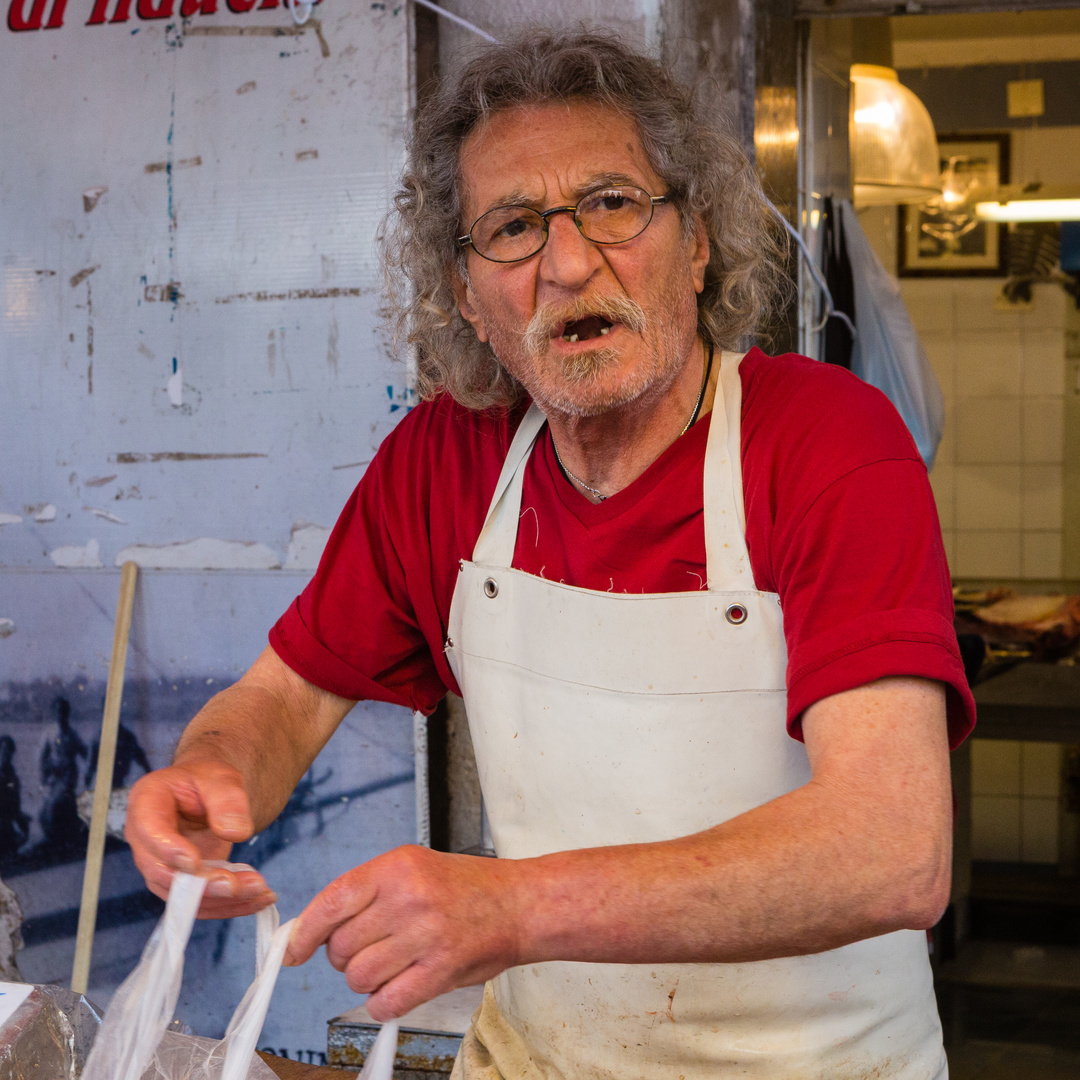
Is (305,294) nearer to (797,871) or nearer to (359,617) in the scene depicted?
(359,617)

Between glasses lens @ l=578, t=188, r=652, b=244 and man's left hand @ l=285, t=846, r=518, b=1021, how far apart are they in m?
0.88

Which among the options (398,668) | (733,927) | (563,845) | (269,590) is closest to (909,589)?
(733,927)

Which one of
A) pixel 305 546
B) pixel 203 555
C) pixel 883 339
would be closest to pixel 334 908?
pixel 305 546

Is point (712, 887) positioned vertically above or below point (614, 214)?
below

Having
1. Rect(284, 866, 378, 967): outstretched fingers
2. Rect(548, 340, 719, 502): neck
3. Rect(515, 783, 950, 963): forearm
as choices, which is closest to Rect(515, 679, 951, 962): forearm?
Rect(515, 783, 950, 963): forearm

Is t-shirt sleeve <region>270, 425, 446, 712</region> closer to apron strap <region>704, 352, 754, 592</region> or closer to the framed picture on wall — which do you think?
apron strap <region>704, 352, 754, 592</region>

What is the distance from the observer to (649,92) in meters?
1.67

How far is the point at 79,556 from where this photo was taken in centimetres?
275

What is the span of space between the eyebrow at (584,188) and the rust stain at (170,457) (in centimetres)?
121

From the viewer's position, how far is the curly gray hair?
163 cm

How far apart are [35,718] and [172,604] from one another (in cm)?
45

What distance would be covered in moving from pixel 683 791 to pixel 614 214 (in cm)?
74

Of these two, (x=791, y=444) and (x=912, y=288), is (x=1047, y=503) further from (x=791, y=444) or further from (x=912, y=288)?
(x=791, y=444)

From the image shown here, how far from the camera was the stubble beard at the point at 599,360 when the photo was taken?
4.92 ft
